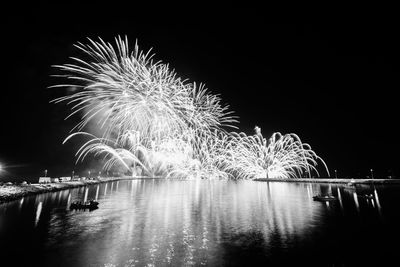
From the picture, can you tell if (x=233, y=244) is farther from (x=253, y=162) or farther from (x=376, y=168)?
(x=376, y=168)

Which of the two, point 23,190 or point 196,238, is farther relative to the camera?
point 23,190

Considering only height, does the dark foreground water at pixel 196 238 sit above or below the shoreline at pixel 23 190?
below

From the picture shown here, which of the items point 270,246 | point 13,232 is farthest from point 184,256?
point 13,232

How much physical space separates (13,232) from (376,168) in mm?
159544

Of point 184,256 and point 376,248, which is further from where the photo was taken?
point 376,248

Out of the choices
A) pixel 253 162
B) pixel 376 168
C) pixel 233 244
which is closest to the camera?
pixel 233 244

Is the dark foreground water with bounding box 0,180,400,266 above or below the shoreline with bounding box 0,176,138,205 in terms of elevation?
below

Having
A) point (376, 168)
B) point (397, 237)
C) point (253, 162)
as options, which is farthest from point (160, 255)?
point (376, 168)

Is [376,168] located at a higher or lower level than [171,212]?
higher

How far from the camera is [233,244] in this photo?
17.1 m

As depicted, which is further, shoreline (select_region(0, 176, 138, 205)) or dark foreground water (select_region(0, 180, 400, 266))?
shoreline (select_region(0, 176, 138, 205))

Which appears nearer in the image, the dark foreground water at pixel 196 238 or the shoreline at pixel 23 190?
the dark foreground water at pixel 196 238

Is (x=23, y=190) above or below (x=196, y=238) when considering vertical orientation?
above

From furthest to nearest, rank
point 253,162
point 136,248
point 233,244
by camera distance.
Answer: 1. point 253,162
2. point 233,244
3. point 136,248
